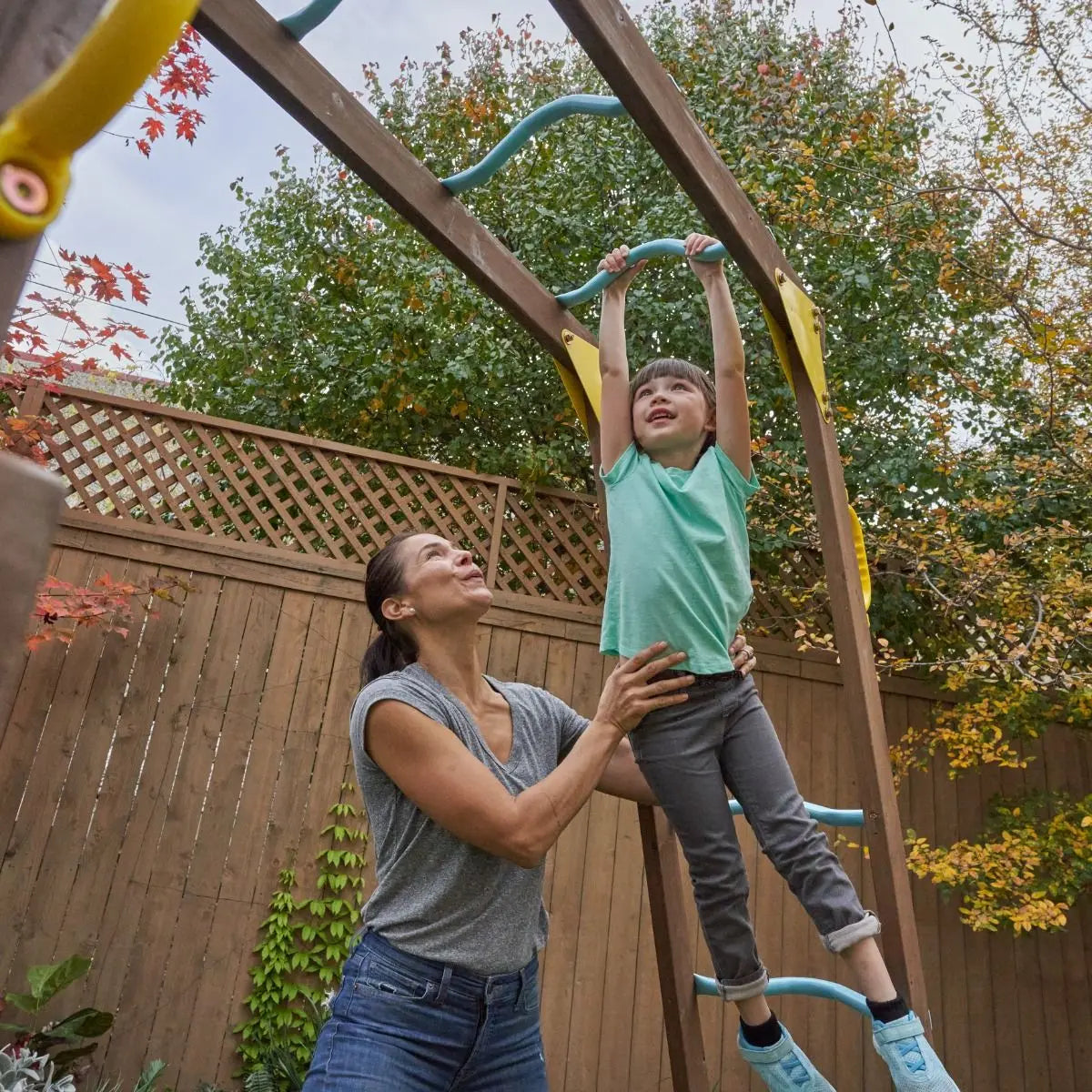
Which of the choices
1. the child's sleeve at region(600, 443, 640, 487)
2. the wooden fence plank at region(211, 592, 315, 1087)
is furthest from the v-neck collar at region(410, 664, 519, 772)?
the wooden fence plank at region(211, 592, 315, 1087)

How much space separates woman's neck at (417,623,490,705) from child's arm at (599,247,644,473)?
1.54ft

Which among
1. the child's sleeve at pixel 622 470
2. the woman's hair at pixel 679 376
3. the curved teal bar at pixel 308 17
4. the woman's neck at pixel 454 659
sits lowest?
the woman's neck at pixel 454 659

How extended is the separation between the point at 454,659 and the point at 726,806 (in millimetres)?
518

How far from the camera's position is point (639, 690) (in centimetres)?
151

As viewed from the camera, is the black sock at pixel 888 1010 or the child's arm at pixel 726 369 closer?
the black sock at pixel 888 1010

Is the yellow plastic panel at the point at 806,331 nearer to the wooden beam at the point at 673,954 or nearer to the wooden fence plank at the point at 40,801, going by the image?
the wooden beam at the point at 673,954

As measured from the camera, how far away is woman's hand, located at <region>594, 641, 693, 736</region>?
4.89 feet

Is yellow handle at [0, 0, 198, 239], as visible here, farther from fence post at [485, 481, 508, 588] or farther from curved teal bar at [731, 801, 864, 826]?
fence post at [485, 481, 508, 588]

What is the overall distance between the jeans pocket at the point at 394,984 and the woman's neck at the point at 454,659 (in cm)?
46

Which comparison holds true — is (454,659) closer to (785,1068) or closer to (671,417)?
(671,417)

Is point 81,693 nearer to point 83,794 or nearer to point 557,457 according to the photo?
point 83,794

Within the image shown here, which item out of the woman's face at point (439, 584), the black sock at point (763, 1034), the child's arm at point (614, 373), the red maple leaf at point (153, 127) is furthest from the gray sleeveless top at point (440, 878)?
the red maple leaf at point (153, 127)

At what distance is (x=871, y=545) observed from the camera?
3936mm

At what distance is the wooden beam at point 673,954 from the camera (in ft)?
6.53
